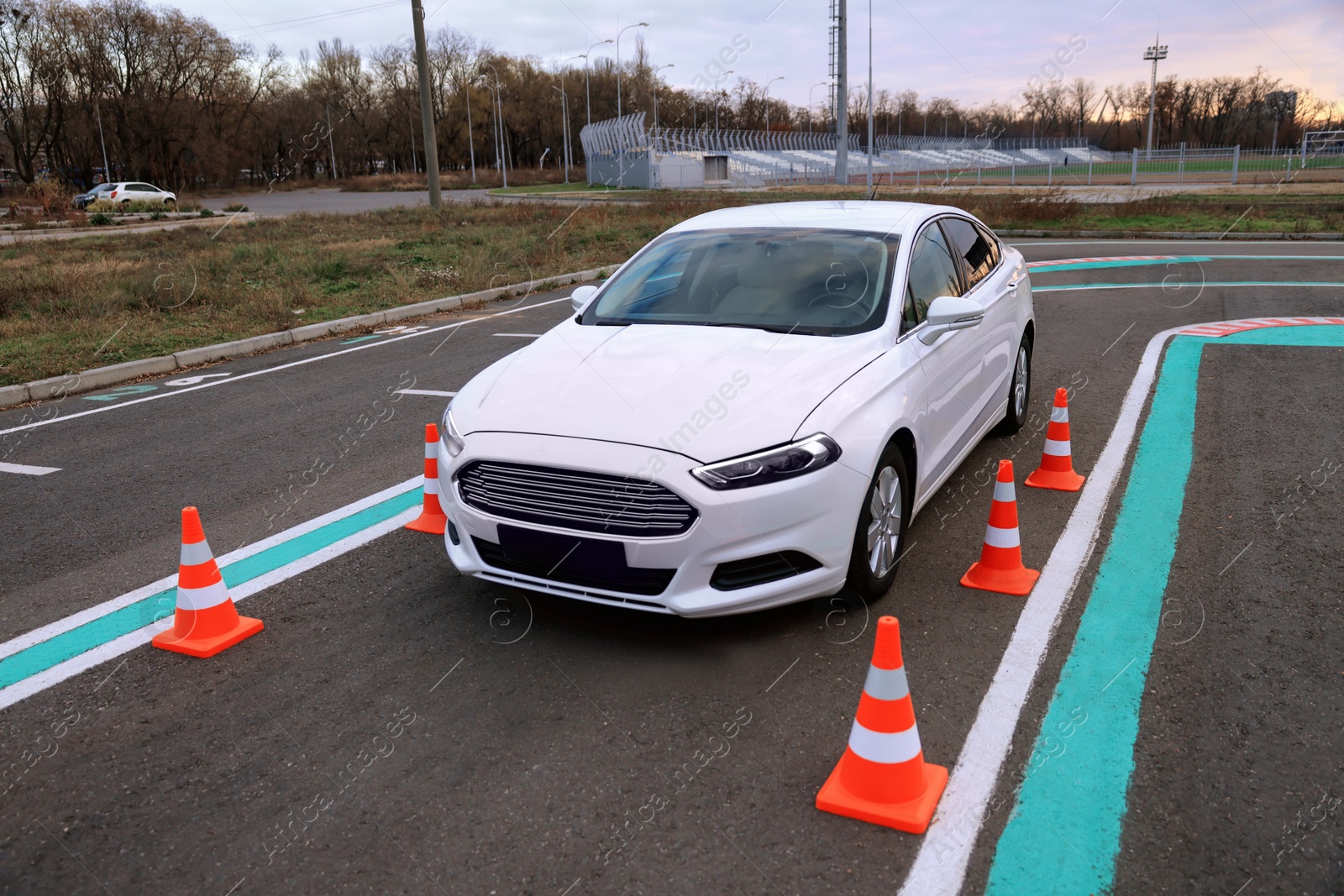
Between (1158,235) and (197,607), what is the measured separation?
2394 cm

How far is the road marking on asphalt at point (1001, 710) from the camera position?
2.68 m

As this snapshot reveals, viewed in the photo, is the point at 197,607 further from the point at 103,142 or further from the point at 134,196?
the point at 103,142

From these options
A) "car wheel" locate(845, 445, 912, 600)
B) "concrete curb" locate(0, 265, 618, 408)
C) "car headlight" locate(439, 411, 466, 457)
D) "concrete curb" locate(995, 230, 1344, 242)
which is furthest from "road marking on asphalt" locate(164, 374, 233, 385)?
"concrete curb" locate(995, 230, 1344, 242)

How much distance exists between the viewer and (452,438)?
4.18 m

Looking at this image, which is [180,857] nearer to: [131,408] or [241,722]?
[241,722]

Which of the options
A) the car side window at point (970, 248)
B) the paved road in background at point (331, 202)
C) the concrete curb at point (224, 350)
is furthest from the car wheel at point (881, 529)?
the paved road in background at point (331, 202)

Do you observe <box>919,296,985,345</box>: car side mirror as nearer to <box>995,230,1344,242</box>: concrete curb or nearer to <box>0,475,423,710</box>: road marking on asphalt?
<box>0,475,423,710</box>: road marking on asphalt

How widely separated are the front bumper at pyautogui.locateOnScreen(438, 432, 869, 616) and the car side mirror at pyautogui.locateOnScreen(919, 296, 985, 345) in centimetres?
117

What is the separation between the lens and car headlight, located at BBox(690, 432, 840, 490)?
141 inches

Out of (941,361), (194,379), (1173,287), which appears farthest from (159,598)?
(1173,287)

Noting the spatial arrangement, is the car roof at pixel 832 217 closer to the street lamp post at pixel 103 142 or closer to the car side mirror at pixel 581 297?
the car side mirror at pixel 581 297

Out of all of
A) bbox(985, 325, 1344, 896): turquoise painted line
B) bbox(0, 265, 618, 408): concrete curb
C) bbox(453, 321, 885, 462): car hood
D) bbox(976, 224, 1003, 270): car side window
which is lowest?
bbox(985, 325, 1344, 896): turquoise painted line

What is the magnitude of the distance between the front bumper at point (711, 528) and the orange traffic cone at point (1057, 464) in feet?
7.85

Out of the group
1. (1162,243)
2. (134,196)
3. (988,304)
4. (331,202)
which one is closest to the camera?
(988,304)
